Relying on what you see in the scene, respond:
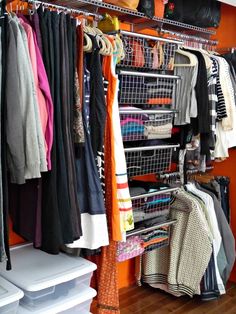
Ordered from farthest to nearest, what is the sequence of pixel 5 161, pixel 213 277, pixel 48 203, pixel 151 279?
1. pixel 151 279
2. pixel 213 277
3. pixel 48 203
4. pixel 5 161

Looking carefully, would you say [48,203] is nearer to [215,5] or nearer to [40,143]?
[40,143]

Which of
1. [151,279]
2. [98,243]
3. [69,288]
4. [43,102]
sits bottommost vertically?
[151,279]

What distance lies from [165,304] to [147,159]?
113 centimetres

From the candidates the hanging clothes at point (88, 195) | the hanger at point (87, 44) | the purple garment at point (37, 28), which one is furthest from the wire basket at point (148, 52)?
the purple garment at point (37, 28)

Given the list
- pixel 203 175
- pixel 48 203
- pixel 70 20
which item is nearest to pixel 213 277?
pixel 203 175

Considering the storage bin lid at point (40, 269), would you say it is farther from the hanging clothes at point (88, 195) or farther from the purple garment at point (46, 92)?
the purple garment at point (46, 92)

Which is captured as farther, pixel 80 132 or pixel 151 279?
pixel 151 279

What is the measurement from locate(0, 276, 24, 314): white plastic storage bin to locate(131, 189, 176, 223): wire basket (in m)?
0.86

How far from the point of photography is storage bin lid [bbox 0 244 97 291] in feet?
5.48

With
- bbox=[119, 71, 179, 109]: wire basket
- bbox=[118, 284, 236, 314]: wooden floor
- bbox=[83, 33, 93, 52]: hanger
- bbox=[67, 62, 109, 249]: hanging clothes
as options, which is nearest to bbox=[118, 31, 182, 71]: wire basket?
bbox=[119, 71, 179, 109]: wire basket

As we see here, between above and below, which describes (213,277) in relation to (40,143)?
below

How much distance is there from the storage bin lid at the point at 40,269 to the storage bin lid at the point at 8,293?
0.14ft

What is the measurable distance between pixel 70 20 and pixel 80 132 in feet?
1.58

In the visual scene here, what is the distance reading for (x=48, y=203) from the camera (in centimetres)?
156
